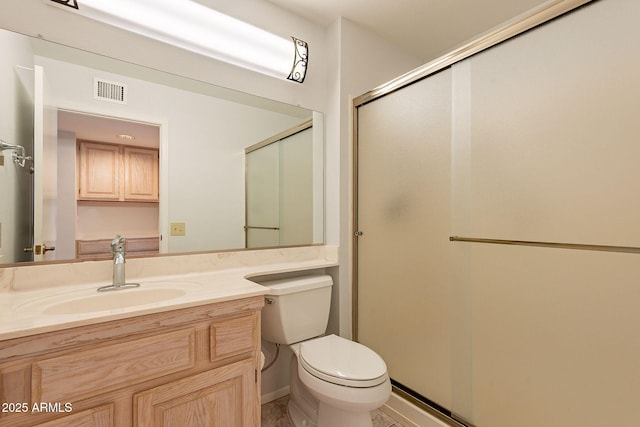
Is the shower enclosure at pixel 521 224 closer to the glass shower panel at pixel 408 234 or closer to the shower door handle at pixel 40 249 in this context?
the glass shower panel at pixel 408 234

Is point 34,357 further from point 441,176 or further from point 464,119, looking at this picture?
point 464,119

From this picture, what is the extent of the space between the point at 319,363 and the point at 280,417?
602mm

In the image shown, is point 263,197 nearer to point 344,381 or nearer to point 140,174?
point 140,174

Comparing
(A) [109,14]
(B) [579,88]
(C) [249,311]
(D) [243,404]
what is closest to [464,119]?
(B) [579,88]

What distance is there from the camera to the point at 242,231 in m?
1.68

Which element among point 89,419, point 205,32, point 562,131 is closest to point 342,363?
point 89,419

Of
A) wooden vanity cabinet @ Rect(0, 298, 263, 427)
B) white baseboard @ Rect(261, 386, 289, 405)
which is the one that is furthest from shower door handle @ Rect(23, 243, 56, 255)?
white baseboard @ Rect(261, 386, 289, 405)

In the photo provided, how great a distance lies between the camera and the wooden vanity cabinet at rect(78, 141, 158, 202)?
1.28 meters

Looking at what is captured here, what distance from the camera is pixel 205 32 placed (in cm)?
146

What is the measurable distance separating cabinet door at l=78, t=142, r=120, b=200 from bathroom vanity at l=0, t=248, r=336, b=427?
1.01ft

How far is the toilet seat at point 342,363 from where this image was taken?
46.9 inches

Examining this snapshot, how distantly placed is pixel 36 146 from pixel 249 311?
1052 millimetres

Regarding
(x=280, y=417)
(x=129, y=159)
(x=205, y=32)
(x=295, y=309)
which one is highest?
(x=205, y=32)

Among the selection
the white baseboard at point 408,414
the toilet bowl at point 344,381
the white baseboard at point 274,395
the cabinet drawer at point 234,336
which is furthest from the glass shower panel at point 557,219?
the white baseboard at point 274,395
